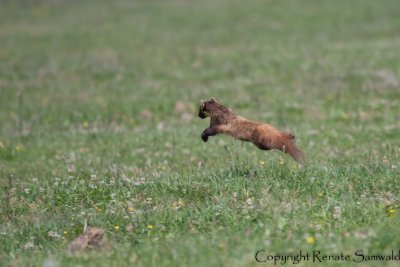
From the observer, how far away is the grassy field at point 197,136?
6781 millimetres

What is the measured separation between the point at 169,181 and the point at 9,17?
117ft

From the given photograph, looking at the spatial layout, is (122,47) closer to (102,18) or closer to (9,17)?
(102,18)

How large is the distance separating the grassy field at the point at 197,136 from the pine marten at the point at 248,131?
33 cm

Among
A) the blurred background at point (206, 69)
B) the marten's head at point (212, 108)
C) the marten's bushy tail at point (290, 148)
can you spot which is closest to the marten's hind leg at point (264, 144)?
the marten's bushy tail at point (290, 148)

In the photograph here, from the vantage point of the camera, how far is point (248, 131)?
8.91 meters

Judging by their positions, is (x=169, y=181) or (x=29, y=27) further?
(x=29, y=27)

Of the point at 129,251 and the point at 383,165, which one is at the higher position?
the point at 383,165

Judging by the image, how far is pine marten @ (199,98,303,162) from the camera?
8656 mm

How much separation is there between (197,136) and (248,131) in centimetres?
511

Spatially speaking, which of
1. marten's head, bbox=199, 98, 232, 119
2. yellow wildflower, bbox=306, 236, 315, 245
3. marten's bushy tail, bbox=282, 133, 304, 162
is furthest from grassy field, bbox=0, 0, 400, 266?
marten's head, bbox=199, 98, 232, 119

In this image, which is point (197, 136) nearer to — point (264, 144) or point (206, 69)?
point (264, 144)

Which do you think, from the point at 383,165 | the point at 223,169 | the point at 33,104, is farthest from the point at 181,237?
the point at 33,104

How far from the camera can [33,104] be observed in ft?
61.6

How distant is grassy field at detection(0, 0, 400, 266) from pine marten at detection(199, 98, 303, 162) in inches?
13.1
